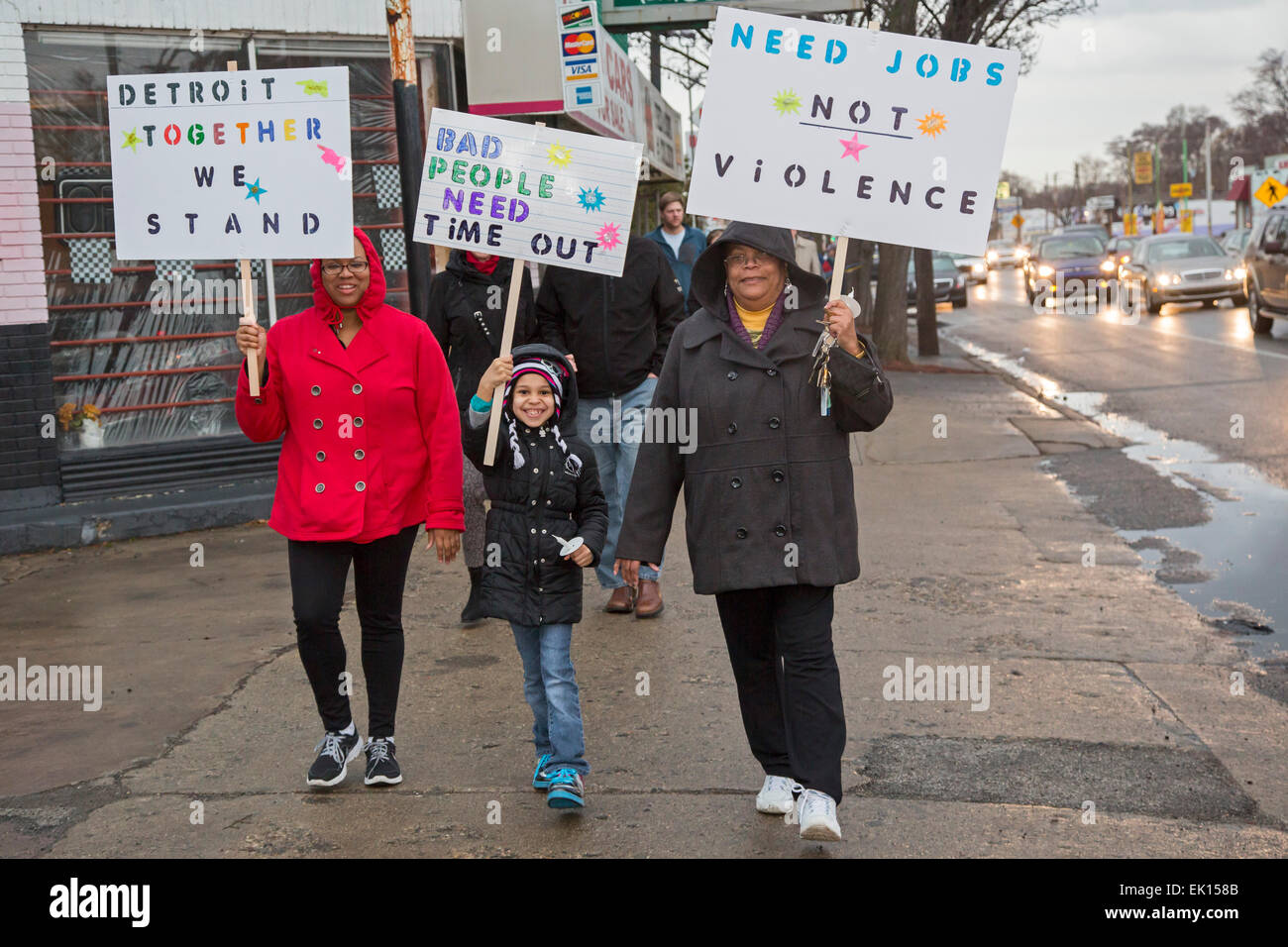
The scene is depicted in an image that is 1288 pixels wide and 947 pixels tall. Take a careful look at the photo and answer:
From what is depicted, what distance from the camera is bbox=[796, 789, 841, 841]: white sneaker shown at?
13.3ft

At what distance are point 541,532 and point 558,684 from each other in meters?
0.49

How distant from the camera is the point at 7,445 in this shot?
390 inches

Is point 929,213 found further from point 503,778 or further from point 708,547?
point 503,778

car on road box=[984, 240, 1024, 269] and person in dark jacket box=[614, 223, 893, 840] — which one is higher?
car on road box=[984, 240, 1024, 269]

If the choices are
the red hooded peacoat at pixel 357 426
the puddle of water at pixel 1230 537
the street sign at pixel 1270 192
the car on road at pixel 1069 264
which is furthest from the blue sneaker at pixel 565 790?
the street sign at pixel 1270 192

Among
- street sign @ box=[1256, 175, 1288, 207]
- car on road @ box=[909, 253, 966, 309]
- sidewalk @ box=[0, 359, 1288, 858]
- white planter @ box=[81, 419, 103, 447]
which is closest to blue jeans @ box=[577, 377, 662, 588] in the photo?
sidewalk @ box=[0, 359, 1288, 858]

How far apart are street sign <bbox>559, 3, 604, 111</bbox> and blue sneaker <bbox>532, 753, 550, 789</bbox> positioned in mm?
7908

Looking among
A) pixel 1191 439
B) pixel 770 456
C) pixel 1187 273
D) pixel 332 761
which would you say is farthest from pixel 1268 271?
pixel 332 761

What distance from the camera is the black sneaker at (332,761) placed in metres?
4.79

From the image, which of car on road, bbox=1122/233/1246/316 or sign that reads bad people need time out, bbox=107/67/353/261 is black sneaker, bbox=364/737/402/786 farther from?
car on road, bbox=1122/233/1246/316

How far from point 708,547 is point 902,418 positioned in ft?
35.5

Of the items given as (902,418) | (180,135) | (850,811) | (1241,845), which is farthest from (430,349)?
(902,418)

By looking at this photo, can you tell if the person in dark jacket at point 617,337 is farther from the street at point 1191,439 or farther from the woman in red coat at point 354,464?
the street at point 1191,439

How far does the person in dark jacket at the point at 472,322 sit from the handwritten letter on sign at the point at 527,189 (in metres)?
1.20
